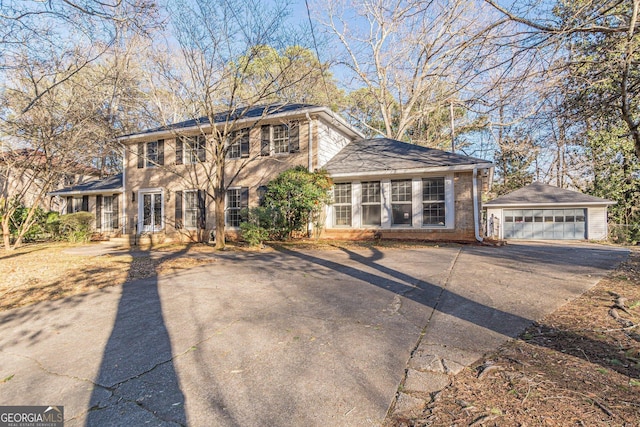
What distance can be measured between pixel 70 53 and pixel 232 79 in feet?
14.3

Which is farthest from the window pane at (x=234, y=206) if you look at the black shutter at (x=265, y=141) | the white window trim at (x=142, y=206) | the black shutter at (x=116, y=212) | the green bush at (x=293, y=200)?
A: the black shutter at (x=116, y=212)

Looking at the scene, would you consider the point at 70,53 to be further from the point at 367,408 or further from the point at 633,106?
the point at 633,106

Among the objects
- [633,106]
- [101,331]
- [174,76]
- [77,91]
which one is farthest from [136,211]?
[633,106]

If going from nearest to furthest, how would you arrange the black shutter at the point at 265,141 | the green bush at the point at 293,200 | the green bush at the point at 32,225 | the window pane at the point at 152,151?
the green bush at the point at 293,200, the black shutter at the point at 265,141, the window pane at the point at 152,151, the green bush at the point at 32,225

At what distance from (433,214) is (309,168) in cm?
502

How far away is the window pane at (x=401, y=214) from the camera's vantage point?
12.0 m

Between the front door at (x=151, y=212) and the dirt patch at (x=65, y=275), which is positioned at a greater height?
the front door at (x=151, y=212)

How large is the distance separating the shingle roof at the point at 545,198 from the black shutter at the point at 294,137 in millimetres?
13570

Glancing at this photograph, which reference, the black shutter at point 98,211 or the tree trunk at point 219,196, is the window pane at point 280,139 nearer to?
the tree trunk at point 219,196

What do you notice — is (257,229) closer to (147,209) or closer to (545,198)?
(147,209)

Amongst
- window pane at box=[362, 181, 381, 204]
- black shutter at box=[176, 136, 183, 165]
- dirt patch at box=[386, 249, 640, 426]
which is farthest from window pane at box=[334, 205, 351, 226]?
dirt patch at box=[386, 249, 640, 426]

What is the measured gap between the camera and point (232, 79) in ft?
35.9

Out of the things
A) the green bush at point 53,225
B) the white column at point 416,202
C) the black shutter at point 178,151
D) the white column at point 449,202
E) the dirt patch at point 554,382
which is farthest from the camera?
the green bush at point 53,225

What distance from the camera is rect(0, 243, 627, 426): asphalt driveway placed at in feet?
7.11
